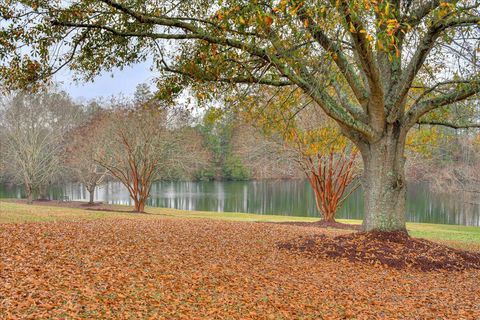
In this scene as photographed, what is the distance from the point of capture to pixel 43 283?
5145 millimetres

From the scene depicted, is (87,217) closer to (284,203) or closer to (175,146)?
(175,146)

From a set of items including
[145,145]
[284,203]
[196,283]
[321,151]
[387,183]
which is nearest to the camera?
[196,283]

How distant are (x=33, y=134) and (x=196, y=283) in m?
29.6

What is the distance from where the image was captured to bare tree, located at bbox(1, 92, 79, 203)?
101 feet

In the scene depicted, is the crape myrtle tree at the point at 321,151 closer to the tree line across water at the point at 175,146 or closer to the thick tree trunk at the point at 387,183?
the tree line across water at the point at 175,146

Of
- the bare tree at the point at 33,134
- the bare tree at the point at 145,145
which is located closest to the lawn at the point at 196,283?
the bare tree at the point at 145,145

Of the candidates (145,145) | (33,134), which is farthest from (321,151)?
(33,134)

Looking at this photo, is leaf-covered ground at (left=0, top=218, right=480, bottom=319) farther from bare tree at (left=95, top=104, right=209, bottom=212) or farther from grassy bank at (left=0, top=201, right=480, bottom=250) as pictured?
bare tree at (left=95, top=104, right=209, bottom=212)

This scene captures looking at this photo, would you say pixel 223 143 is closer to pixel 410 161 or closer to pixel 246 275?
pixel 410 161

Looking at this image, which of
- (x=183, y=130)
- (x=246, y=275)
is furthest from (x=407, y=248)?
(x=183, y=130)

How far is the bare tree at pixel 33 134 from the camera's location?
30.9 metres

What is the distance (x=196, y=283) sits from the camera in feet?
19.7

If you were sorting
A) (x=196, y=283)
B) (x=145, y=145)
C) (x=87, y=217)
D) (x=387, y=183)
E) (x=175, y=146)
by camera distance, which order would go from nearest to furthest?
(x=196, y=283), (x=387, y=183), (x=87, y=217), (x=145, y=145), (x=175, y=146)

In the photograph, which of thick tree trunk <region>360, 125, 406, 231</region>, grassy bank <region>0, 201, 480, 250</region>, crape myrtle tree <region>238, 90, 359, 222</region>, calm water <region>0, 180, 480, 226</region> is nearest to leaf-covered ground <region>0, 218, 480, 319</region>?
thick tree trunk <region>360, 125, 406, 231</region>
